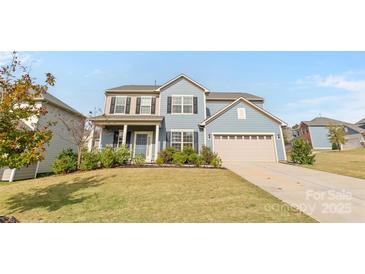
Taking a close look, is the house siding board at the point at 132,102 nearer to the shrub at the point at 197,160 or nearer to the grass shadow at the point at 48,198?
the shrub at the point at 197,160

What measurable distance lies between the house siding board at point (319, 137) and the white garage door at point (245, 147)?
24965 mm

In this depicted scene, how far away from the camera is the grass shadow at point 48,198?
4.87 m

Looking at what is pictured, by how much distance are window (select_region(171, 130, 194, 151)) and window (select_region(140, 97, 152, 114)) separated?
125 inches

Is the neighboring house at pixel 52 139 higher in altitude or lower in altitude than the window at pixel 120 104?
lower

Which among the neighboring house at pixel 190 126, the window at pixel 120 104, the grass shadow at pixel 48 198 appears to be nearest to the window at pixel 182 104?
the neighboring house at pixel 190 126

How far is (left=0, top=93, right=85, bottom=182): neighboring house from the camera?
1025 centimetres

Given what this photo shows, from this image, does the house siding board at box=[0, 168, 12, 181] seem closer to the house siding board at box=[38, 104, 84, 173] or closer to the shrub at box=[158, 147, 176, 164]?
the house siding board at box=[38, 104, 84, 173]

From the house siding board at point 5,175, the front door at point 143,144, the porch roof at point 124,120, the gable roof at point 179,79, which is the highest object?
the gable roof at point 179,79

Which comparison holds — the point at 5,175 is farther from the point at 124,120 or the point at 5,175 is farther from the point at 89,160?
the point at 124,120

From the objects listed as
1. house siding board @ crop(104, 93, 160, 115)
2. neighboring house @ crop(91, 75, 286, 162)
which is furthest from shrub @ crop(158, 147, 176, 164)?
house siding board @ crop(104, 93, 160, 115)

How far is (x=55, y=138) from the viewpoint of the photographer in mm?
12680
